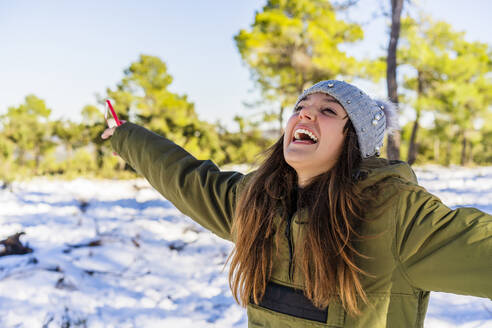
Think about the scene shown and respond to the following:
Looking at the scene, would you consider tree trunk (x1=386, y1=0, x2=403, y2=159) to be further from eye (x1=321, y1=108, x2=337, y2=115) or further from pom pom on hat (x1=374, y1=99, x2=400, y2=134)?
eye (x1=321, y1=108, x2=337, y2=115)

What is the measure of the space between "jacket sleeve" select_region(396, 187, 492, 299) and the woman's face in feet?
1.02

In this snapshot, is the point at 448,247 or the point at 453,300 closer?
the point at 448,247

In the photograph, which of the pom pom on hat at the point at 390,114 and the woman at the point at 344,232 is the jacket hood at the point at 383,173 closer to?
the woman at the point at 344,232

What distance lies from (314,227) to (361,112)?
1.56ft

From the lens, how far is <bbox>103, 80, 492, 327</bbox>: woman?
2.82 feet

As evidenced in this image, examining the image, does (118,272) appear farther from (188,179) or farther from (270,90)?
(270,90)

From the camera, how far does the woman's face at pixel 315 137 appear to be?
3.83 feet

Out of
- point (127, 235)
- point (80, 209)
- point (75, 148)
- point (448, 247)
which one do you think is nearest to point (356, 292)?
point (448, 247)

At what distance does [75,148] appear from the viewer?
9.56 meters

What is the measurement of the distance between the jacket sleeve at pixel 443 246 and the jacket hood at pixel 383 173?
9 cm

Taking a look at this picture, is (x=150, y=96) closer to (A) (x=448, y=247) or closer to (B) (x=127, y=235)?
(B) (x=127, y=235)

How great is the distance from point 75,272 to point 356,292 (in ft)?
7.08

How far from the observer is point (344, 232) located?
102 cm

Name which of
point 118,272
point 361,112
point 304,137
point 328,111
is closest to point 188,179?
point 304,137
